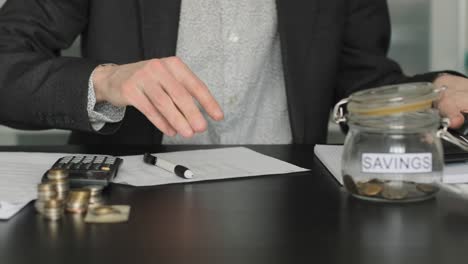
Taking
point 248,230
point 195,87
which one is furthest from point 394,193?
point 195,87

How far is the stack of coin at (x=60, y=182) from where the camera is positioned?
0.85 meters

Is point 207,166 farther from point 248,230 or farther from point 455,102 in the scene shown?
point 455,102

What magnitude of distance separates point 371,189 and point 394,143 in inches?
2.6

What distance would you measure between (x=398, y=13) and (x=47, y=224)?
226cm

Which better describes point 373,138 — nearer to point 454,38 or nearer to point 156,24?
point 156,24

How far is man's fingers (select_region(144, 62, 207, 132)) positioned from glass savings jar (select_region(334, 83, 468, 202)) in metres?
0.21

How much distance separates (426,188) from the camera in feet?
→ 2.89

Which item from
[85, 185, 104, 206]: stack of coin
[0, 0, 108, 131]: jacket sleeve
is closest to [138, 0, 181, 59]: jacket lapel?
[0, 0, 108, 131]: jacket sleeve

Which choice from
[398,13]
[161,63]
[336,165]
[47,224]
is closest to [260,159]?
[336,165]

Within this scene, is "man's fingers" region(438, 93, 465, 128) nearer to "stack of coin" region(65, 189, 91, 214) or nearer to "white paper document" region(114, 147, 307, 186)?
"white paper document" region(114, 147, 307, 186)

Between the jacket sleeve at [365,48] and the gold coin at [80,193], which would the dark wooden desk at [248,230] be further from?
the jacket sleeve at [365,48]

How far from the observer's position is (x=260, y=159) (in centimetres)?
117

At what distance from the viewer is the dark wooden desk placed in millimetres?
675

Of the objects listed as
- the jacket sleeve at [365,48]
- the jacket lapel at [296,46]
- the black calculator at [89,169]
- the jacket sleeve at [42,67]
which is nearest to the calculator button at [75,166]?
the black calculator at [89,169]
